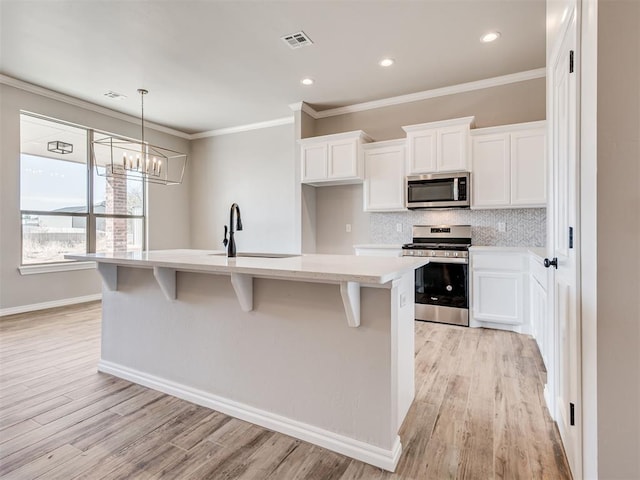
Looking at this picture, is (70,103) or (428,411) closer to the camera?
(428,411)

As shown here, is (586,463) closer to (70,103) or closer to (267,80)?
(267,80)

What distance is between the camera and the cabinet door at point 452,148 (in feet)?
12.7

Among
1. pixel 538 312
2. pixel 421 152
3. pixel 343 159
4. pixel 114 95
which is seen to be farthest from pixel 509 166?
pixel 114 95

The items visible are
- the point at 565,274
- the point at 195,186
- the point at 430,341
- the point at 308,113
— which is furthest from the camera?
the point at 195,186

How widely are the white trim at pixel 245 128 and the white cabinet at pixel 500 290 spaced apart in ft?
11.8

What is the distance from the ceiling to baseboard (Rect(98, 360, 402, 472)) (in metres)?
2.96

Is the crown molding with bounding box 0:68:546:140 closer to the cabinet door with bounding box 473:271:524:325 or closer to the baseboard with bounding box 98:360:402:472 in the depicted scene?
the cabinet door with bounding box 473:271:524:325

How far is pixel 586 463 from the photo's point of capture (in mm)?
1272

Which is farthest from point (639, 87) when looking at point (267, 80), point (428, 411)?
point (267, 80)

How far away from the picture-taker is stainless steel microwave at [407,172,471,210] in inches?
156

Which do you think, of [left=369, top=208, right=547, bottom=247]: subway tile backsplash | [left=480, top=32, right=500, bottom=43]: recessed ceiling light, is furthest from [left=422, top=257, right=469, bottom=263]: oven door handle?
[left=480, top=32, right=500, bottom=43]: recessed ceiling light

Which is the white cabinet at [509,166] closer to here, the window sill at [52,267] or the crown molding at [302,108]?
the crown molding at [302,108]

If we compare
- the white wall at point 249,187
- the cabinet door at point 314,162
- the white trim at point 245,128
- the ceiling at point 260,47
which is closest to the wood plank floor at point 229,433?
the cabinet door at point 314,162

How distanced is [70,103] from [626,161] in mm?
5961
